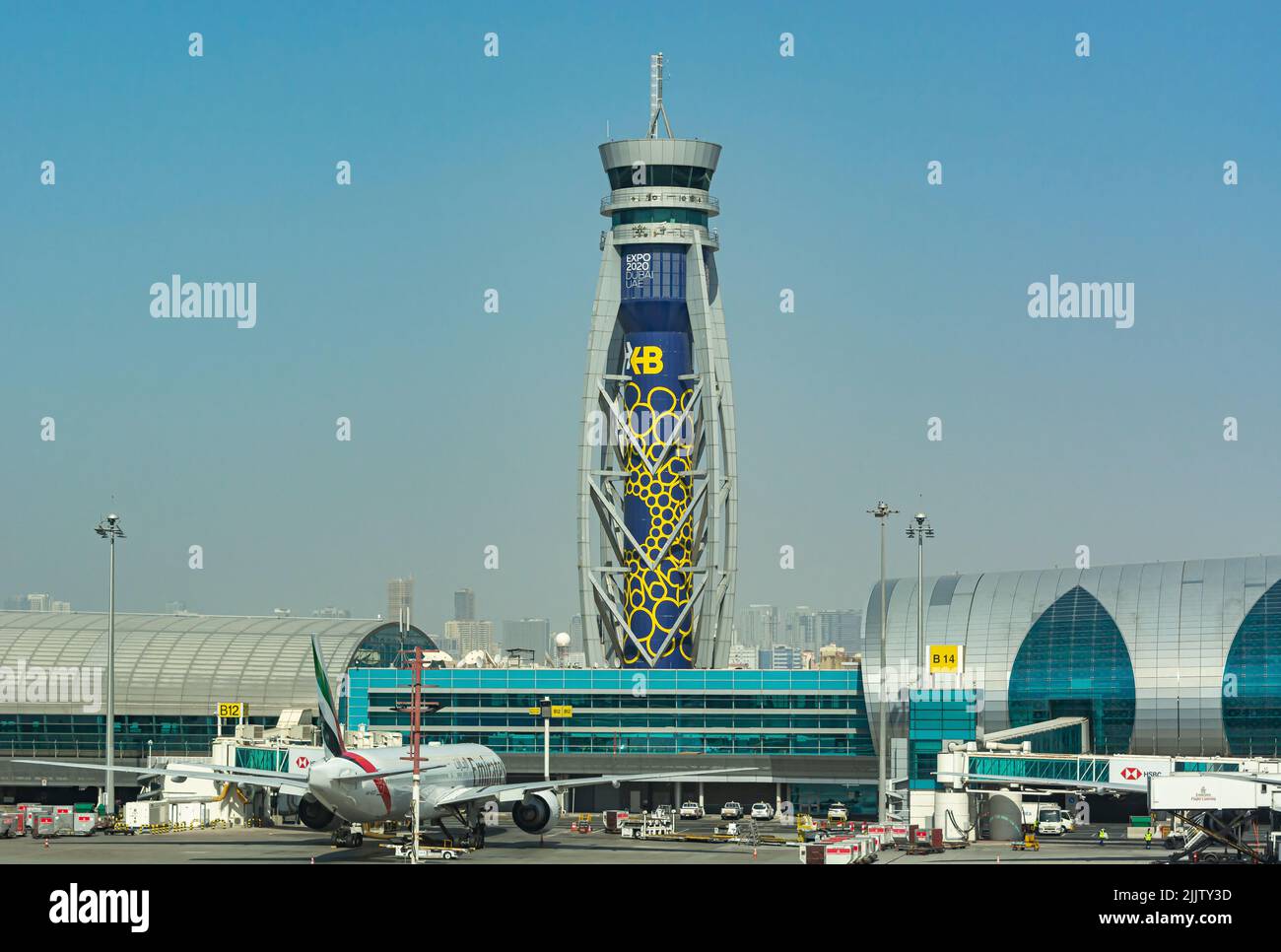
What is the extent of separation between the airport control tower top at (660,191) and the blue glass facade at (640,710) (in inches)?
1701

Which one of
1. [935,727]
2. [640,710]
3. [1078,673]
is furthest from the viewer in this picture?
[640,710]

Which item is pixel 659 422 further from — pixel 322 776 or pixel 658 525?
pixel 322 776

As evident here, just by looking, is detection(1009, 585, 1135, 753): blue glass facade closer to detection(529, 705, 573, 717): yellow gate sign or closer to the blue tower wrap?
detection(529, 705, 573, 717): yellow gate sign

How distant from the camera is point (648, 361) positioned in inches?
7407

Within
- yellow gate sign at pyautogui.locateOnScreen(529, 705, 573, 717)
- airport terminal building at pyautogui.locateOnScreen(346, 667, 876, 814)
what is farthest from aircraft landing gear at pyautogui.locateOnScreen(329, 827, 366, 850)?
yellow gate sign at pyautogui.locateOnScreen(529, 705, 573, 717)

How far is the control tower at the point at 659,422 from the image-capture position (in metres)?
186

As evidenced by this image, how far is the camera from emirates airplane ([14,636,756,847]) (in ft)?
324

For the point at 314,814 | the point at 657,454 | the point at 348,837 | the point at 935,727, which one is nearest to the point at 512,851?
the point at 348,837

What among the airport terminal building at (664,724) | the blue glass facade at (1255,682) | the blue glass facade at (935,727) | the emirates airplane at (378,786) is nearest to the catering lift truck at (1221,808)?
the emirates airplane at (378,786)

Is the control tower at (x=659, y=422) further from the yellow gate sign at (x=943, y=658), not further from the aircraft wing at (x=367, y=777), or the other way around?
the aircraft wing at (x=367, y=777)

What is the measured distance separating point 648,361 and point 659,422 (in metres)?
6.03

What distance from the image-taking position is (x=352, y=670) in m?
173
